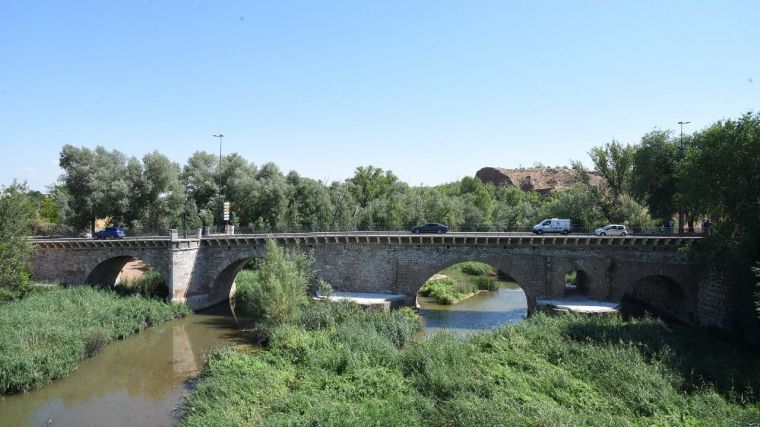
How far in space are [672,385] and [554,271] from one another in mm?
13647

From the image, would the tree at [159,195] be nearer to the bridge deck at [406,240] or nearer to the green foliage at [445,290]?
the bridge deck at [406,240]

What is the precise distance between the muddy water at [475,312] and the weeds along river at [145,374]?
0.20 ft

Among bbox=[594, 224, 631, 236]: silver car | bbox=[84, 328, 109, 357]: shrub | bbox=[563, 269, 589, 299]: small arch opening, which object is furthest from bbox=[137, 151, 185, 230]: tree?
bbox=[594, 224, 631, 236]: silver car

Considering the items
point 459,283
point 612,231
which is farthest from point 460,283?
point 612,231

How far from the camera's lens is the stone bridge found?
28844 mm

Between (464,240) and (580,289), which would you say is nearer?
(464,240)

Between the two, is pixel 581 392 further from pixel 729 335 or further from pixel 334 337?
pixel 729 335

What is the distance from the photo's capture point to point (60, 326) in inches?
965

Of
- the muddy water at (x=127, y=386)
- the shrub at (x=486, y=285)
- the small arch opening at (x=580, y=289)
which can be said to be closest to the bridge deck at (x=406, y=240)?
the small arch opening at (x=580, y=289)

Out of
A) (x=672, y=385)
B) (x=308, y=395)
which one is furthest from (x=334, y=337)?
(x=672, y=385)

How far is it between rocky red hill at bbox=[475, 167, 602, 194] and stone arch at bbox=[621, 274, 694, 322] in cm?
5559

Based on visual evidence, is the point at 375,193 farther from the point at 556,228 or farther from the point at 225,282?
the point at 556,228

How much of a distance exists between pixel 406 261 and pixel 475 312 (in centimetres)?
590

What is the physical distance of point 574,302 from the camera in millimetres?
28828
